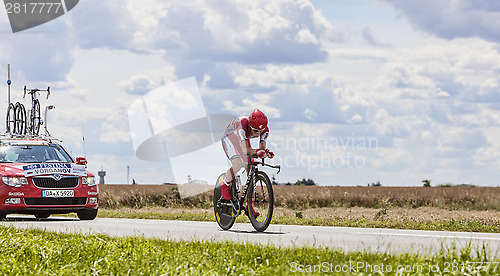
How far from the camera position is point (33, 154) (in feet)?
58.7

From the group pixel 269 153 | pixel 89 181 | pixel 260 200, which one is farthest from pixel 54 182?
pixel 269 153

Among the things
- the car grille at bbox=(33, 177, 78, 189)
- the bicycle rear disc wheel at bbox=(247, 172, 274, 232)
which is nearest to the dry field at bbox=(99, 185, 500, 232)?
the car grille at bbox=(33, 177, 78, 189)

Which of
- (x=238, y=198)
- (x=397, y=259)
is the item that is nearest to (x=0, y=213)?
(x=238, y=198)

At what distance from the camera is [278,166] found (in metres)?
11.5

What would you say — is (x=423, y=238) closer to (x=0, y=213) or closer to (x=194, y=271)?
(x=194, y=271)

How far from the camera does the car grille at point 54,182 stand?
16672 mm

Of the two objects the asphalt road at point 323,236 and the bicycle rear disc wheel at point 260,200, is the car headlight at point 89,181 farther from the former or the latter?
the bicycle rear disc wheel at point 260,200

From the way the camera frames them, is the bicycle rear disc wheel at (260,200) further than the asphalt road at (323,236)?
Yes

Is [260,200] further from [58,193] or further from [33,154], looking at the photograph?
[33,154]

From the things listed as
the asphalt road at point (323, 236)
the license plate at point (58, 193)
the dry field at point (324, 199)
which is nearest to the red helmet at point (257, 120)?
the asphalt road at point (323, 236)

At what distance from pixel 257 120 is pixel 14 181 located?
24.4ft

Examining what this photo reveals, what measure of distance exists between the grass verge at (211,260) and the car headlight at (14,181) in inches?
258

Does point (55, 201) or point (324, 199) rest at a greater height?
point (324, 199)

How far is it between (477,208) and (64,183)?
1897cm
